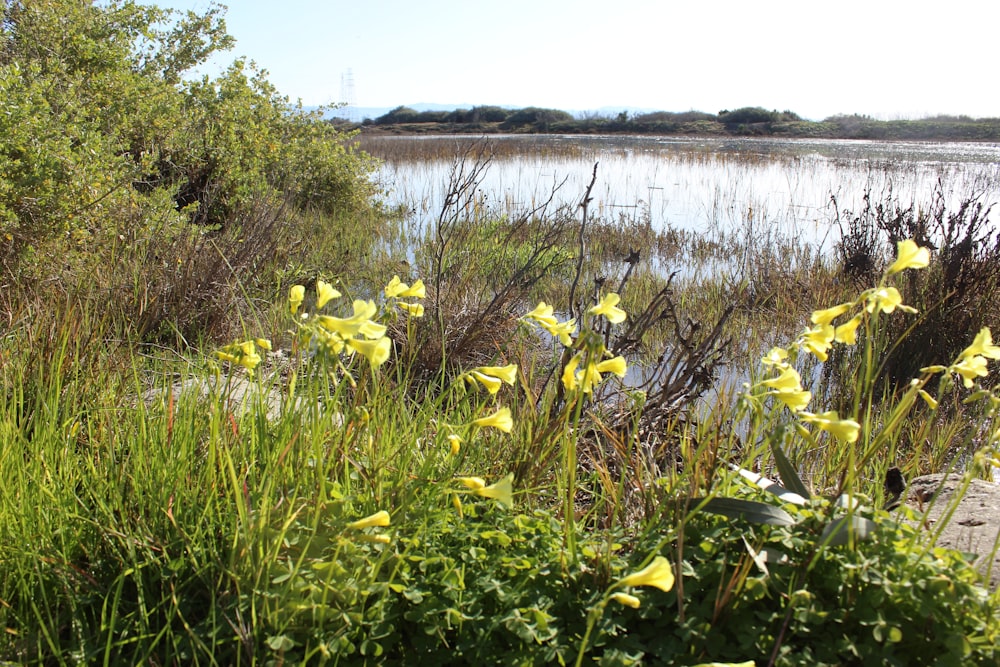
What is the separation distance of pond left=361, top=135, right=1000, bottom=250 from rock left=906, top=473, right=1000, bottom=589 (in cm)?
487

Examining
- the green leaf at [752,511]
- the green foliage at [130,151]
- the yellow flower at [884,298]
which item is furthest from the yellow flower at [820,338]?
the green foliage at [130,151]

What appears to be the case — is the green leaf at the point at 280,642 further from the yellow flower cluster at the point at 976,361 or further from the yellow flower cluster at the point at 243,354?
the yellow flower cluster at the point at 976,361

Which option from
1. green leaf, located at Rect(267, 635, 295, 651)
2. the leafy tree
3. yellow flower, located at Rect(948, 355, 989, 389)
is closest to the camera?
green leaf, located at Rect(267, 635, 295, 651)

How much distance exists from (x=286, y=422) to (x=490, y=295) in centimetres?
385

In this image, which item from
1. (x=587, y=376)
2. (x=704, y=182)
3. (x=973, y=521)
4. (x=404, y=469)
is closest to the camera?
(x=587, y=376)

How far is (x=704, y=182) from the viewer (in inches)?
538

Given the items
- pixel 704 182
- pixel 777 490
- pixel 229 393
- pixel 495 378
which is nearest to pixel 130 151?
pixel 229 393

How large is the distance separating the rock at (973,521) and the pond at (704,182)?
487 cm

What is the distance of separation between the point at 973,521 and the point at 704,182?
494 inches

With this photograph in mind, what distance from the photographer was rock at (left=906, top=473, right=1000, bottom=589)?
5.47ft

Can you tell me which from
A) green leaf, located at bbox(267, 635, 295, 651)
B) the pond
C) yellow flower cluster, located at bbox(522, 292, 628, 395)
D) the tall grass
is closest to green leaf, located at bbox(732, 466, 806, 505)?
the tall grass

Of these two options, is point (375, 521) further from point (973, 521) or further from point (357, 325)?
point (973, 521)

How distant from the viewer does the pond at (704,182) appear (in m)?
9.73

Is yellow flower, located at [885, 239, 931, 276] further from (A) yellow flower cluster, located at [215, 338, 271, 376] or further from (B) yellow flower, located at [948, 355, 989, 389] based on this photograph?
(A) yellow flower cluster, located at [215, 338, 271, 376]
